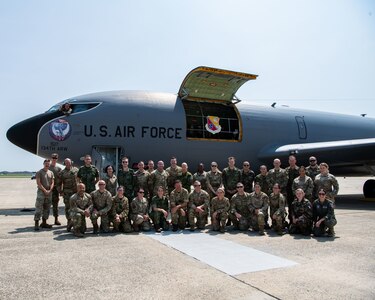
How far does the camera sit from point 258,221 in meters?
8.16

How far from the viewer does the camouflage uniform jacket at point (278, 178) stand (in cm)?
988

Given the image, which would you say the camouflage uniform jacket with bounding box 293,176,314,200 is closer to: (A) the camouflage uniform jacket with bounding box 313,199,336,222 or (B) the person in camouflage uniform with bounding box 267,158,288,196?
(B) the person in camouflage uniform with bounding box 267,158,288,196

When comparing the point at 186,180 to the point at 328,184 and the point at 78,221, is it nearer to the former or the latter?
the point at 78,221

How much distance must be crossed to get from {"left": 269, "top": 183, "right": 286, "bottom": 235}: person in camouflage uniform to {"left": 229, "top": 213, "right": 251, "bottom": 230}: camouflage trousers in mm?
627

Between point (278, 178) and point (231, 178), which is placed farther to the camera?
point (231, 178)

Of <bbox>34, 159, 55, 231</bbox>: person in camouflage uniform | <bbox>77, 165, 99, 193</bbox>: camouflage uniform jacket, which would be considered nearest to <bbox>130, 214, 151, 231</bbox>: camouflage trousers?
<bbox>77, 165, 99, 193</bbox>: camouflage uniform jacket

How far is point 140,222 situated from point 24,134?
5807 millimetres

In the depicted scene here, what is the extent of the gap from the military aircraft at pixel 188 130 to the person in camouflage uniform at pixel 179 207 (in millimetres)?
3761

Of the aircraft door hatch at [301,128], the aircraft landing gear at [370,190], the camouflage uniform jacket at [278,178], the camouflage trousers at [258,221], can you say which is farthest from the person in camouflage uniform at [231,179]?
the aircraft landing gear at [370,190]

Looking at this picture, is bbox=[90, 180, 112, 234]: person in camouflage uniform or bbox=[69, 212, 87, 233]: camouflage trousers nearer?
bbox=[69, 212, 87, 233]: camouflage trousers

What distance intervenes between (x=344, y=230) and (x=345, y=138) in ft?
32.7

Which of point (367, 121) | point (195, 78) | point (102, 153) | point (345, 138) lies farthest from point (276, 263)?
point (367, 121)

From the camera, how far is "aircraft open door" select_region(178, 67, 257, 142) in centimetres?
1323

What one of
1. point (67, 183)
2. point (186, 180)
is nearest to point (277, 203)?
point (186, 180)
